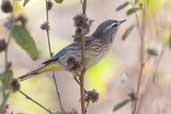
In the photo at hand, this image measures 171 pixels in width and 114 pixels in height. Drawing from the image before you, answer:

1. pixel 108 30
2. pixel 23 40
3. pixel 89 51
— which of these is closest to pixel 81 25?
pixel 23 40

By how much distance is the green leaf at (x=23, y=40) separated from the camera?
151 centimetres

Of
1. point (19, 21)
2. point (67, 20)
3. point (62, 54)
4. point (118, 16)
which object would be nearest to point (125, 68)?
point (118, 16)

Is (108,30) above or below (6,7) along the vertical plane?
below

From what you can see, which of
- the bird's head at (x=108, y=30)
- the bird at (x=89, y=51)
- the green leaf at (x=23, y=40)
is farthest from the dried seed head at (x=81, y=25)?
the bird's head at (x=108, y=30)

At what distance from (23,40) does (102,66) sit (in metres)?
1.60

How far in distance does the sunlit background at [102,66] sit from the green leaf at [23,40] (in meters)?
0.22

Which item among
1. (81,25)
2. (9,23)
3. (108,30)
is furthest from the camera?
(108,30)

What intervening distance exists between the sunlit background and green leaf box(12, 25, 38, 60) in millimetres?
216

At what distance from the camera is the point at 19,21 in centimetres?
162

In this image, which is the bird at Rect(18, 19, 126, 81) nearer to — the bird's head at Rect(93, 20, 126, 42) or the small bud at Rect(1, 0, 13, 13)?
the bird's head at Rect(93, 20, 126, 42)

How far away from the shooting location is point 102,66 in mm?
3100

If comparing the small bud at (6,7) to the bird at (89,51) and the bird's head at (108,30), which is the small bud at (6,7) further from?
the bird's head at (108,30)

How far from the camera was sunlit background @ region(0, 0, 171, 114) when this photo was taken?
118 inches

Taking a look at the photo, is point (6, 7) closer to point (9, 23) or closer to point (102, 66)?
point (9, 23)
